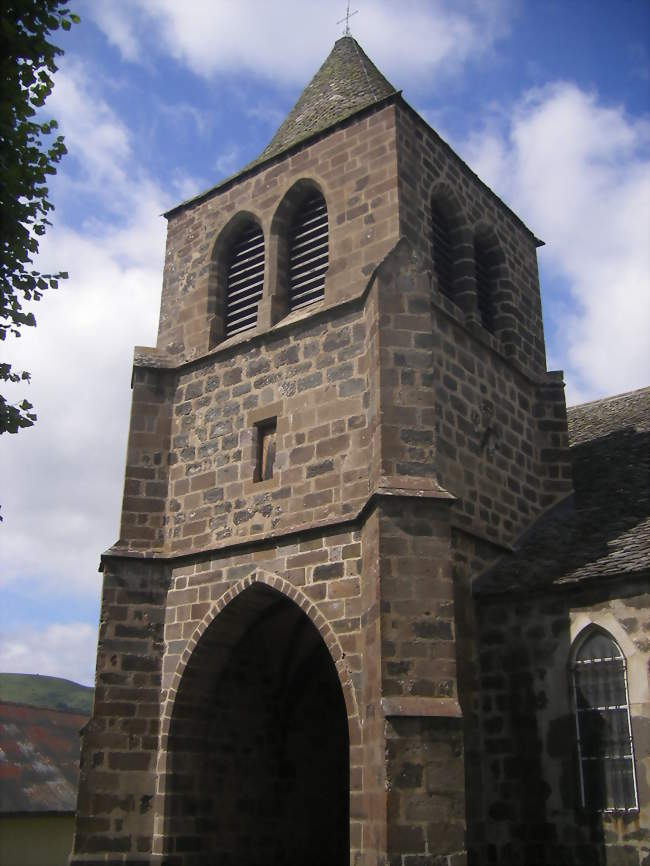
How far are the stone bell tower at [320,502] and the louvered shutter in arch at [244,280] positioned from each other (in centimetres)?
5

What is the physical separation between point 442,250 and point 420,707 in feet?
23.3

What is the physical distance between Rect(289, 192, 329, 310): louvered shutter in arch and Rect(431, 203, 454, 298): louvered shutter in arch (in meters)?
1.63

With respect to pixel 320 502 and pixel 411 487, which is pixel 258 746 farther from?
pixel 411 487

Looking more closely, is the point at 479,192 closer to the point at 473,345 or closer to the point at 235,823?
the point at 473,345

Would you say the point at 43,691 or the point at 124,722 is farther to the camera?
the point at 43,691

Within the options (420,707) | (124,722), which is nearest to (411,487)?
(420,707)

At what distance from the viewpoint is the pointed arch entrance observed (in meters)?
11.5

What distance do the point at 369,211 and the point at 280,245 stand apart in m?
1.65

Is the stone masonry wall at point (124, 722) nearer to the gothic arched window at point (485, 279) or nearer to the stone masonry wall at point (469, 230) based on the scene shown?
the stone masonry wall at point (469, 230)

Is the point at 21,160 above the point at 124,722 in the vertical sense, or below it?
above

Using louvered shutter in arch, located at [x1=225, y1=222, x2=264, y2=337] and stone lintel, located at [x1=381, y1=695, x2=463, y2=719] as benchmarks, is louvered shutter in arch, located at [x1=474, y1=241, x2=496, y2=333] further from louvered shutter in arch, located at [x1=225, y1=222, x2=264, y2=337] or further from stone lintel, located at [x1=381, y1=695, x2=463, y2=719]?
stone lintel, located at [x1=381, y1=695, x2=463, y2=719]

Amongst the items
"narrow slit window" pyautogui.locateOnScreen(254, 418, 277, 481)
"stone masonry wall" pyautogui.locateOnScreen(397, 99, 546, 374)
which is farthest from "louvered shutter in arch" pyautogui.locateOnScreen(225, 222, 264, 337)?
"stone masonry wall" pyautogui.locateOnScreen(397, 99, 546, 374)

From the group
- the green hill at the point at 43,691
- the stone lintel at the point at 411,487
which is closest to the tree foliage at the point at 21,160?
the stone lintel at the point at 411,487

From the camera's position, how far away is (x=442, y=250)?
1369 cm
